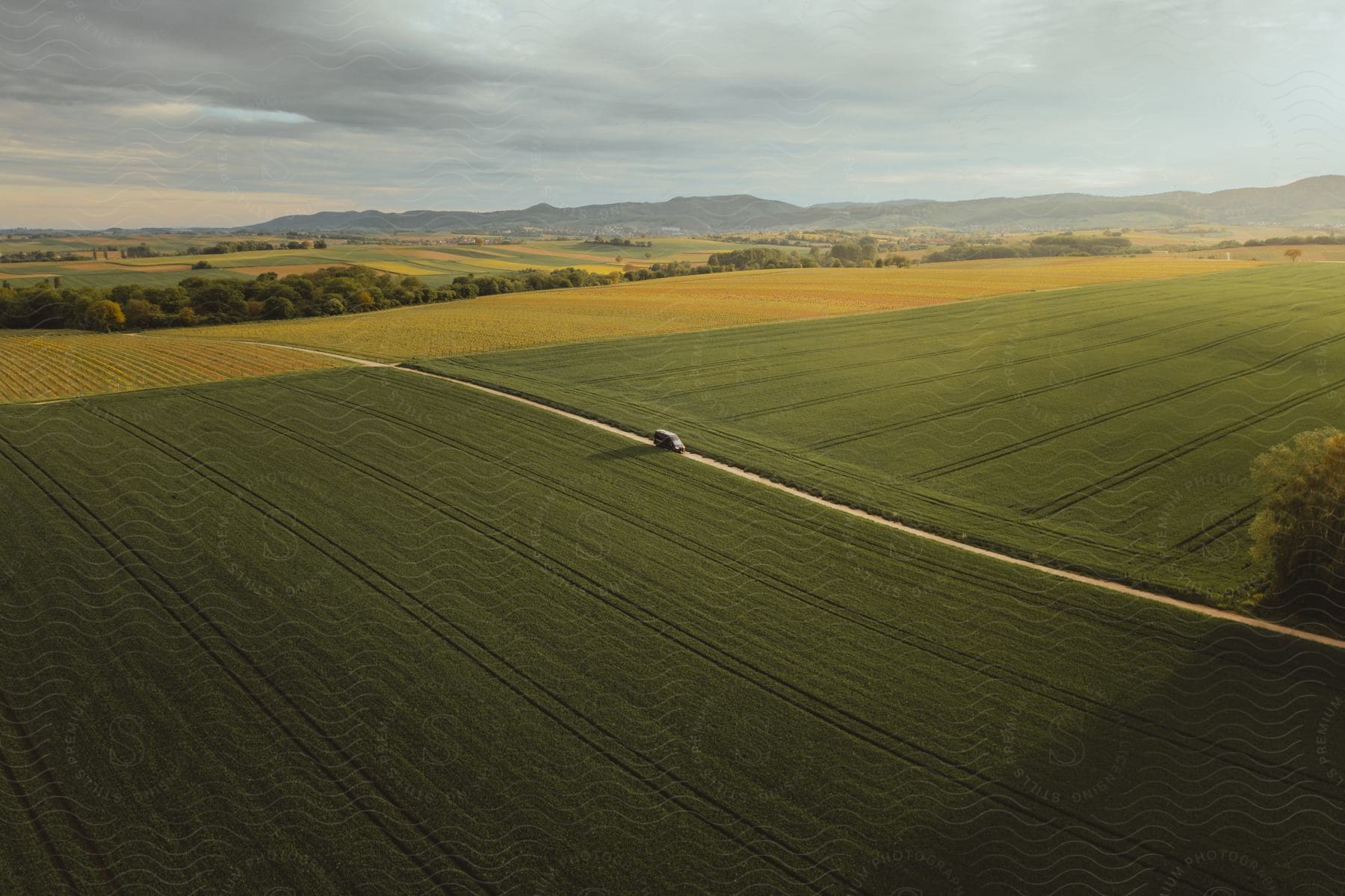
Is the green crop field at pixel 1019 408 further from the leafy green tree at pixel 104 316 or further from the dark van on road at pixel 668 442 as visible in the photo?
the leafy green tree at pixel 104 316

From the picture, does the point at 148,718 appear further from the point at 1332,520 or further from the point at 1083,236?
the point at 1083,236

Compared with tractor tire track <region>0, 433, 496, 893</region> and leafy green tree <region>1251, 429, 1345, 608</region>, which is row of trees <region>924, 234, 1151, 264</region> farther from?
tractor tire track <region>0, 433, 496, 893</region>

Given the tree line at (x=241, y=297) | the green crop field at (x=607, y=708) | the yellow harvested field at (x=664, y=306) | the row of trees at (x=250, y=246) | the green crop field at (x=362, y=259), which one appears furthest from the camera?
the row of trees at (x=250, y=246)

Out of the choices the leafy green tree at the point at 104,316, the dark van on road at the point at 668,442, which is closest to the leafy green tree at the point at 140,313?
the leafy green tree at the point at 104,316

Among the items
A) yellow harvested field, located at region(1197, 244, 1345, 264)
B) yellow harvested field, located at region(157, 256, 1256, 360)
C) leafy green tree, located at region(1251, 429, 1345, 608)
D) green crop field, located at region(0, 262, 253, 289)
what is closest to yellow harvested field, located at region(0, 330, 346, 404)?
yellow harvested field, located at region(157, 256, 1256, 360)

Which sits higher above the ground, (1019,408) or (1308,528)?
(1308,528)

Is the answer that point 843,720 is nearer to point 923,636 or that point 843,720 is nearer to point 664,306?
point 923,636

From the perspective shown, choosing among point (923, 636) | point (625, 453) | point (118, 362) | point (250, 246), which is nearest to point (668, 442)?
point (625, 453)
